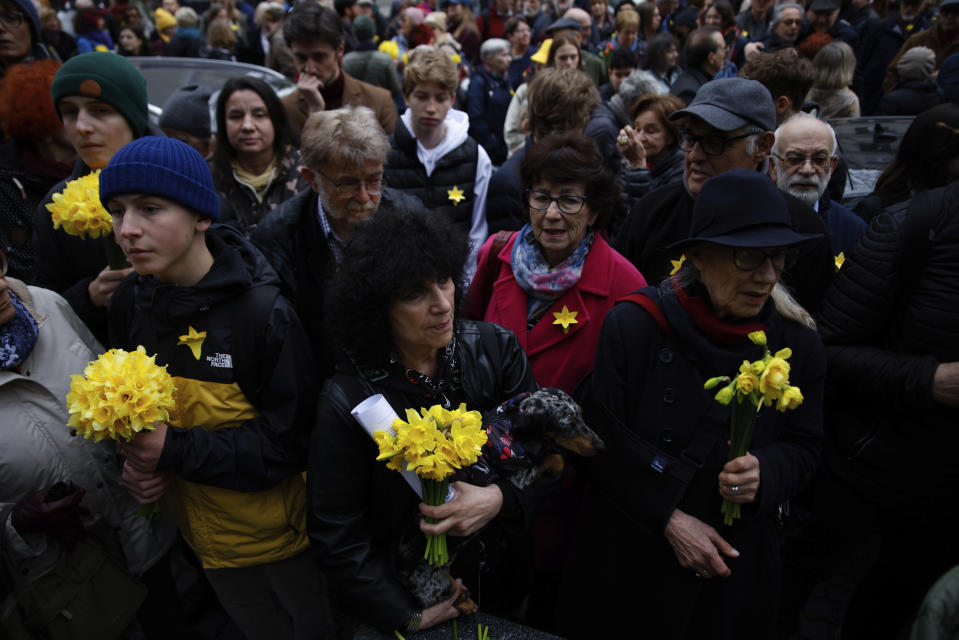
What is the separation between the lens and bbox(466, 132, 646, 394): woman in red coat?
2873 mm

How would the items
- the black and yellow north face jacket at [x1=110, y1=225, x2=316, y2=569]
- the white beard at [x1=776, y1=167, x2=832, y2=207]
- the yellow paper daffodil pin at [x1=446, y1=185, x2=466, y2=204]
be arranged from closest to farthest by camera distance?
the black and yellow north face jacket at [x1=110, y1=225, x2=316, y2=569] → the white beard at [x1=776, y1=167, x2=832, y2=207] → the yellow paper daffodil pin at [x1=446, y1=185, x2=466, y2=204]

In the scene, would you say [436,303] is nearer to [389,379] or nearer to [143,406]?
[389,379]

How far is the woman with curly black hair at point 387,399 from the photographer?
6.80 ft

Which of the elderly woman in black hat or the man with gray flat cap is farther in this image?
the man with gray flat cap

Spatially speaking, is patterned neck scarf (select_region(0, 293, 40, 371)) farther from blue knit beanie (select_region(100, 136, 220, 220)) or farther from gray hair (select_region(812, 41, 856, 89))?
gray hair (select_region(812, 41, 856, 89))

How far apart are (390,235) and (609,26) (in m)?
12.1

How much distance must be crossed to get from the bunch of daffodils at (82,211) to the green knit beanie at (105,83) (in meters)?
0.57

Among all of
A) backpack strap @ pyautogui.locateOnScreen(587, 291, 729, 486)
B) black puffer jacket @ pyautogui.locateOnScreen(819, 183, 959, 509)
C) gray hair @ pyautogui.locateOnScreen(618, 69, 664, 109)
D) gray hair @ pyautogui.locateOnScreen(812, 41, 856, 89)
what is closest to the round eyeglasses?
backpack strap @ pyautogui.locateOnScreen(587, 291, 729, 486)

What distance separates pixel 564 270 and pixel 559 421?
0.98 meters

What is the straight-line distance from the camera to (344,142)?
3.10 m

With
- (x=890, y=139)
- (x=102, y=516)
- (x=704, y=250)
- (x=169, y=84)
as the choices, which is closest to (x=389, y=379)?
(x=704, y=250)

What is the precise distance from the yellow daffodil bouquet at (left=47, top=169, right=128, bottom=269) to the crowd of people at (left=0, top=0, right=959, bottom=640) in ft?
0.20

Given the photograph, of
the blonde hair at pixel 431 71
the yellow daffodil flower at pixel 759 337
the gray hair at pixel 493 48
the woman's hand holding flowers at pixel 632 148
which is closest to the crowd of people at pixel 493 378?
the yellow daffodil flower at pixel 759 337

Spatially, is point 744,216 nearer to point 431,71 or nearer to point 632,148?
point 632,148
